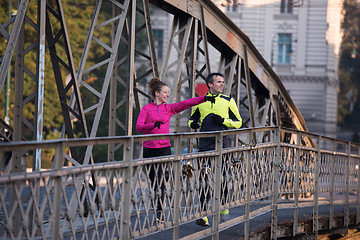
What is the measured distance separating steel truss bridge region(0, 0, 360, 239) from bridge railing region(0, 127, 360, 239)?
0.04 ft

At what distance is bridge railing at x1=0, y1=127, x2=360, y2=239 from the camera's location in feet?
14.8

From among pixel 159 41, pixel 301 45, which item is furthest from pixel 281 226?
pixel 159 41

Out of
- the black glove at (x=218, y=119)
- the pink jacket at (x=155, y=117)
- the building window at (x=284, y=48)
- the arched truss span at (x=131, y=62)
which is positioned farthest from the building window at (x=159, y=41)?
the pink jacket at (x=155, y=117)

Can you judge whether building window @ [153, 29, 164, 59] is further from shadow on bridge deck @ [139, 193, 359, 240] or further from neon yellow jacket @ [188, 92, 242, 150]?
neon yellow jacket @ [188, 92, 242, 150]

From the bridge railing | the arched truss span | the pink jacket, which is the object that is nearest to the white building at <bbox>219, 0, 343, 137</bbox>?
the arched truss span

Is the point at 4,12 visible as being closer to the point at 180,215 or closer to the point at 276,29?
the point at 180,215

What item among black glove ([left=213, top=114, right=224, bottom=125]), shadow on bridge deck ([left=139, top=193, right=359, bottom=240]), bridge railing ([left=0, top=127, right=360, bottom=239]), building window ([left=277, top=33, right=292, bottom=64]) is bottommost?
shadow on bridge deck ([left=139, top=193, right=359, bottom=240])

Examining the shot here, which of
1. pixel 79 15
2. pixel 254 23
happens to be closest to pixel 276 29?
pixel 254 23

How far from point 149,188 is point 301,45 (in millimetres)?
A: 46628

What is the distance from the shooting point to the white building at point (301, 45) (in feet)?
167

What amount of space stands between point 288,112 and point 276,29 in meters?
36.1

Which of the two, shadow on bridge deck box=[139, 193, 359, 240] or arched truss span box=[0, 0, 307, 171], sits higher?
arched truss span box=[0, 0, 307, 171]

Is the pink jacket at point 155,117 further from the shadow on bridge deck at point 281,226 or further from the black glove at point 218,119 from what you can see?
the shadow on bridge deck at point 281,226

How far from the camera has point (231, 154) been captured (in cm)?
783
